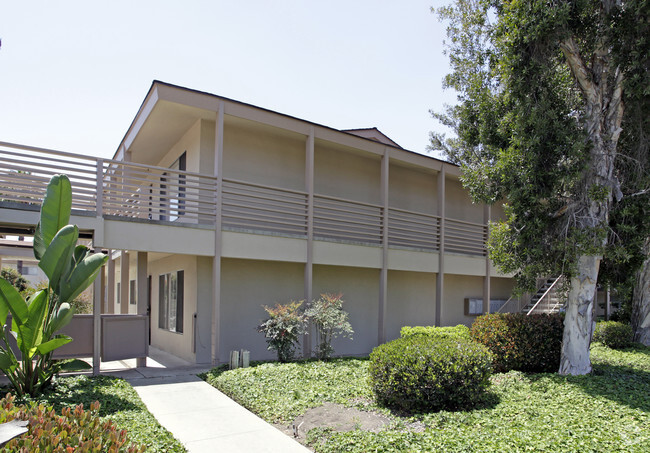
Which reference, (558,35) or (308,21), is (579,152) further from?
(308,21)

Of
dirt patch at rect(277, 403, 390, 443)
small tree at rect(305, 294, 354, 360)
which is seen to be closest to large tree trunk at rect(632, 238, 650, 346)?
small tree at rect(305, 294, 354, 360)

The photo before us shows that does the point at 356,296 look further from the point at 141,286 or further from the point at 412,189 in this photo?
the point at 141,286

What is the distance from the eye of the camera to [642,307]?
47.3 feet

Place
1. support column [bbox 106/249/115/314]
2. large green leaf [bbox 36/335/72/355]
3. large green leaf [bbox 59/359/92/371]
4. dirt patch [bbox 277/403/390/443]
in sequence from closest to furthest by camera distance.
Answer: dirt patch [bbox 277/403/390/443], large green leaf [bbox 36/335/72/355], large green leaf [bbox 59/359/92/371], support column [bbox 106/249/115/314]

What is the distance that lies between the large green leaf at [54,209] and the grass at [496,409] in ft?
13.2

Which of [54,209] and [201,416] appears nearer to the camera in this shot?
[201,416]

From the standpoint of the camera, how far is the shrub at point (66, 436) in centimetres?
335

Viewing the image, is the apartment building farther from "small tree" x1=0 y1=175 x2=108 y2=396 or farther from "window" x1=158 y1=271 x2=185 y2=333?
"small tree" x1=0 y1=175 x2=108 y2=396

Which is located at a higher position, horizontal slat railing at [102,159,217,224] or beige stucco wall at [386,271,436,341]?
horizontal slat railing at [102,159,217,224]

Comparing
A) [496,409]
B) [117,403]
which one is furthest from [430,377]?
[117,403]

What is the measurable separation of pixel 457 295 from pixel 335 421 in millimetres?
12815

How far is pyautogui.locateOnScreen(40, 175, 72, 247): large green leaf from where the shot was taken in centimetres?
737

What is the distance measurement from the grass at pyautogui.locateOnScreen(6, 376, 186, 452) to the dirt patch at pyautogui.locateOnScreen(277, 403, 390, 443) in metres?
1.65

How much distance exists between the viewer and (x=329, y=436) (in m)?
5.88
